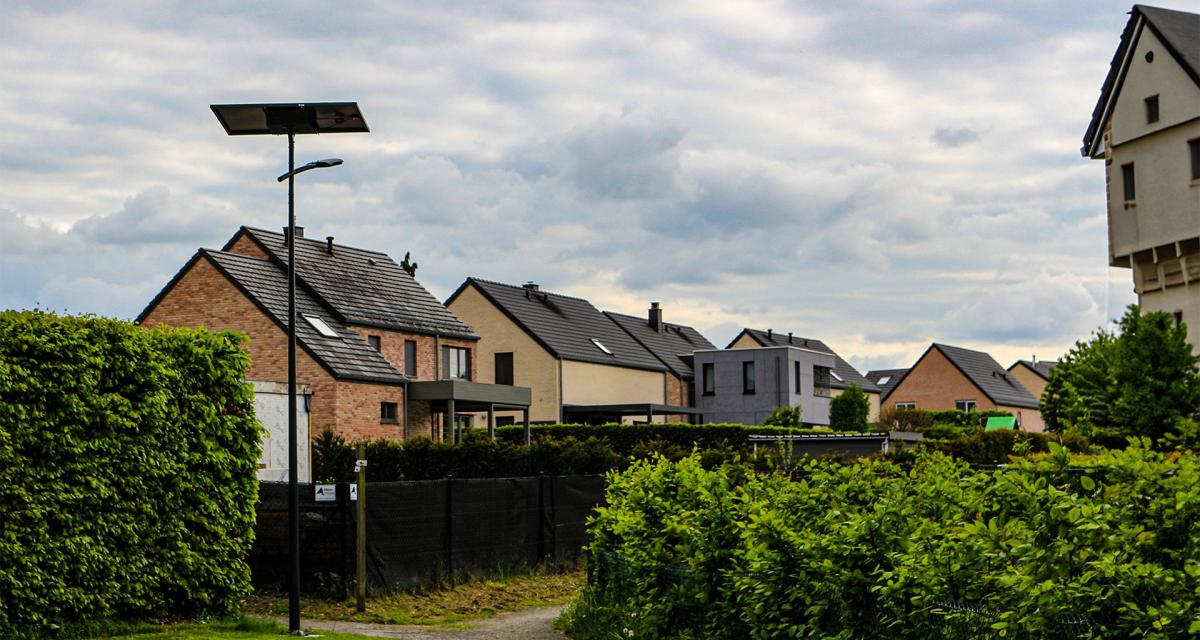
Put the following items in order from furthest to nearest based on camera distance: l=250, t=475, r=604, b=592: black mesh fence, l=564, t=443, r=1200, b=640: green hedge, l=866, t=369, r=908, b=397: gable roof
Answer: l=866, t=369, r=908, b=397: gable roof, l=250, t=475, r=604, b=592: black mesh fence, l=564, t=443, r=1200, b=640: green hedge

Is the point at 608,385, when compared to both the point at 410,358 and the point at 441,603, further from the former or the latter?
the point at 441,603

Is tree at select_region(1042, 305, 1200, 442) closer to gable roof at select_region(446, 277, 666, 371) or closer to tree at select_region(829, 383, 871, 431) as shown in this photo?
tree at select_region(829, 383, 871, 431)

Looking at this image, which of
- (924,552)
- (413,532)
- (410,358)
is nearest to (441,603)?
(413,532)

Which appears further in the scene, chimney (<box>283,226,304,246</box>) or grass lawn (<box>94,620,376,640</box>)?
chimney (<box>283,226,304,246</box>)

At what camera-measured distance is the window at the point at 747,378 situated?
231 feet

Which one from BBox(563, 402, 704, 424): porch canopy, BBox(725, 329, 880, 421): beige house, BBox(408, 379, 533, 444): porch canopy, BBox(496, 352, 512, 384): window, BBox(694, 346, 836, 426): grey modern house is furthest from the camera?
BBox(725, 329, 880, 421): beige house

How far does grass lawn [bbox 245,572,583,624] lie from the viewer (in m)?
15.9

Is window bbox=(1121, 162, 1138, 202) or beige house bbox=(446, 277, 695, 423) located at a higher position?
window bbox=(1121, 162, 1138, 202)

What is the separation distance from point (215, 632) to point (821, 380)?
65.9 metres

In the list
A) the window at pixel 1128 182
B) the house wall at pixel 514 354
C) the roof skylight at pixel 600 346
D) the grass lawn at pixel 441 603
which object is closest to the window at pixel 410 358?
the house wall at pixel 514 354

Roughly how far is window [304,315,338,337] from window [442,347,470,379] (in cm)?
682

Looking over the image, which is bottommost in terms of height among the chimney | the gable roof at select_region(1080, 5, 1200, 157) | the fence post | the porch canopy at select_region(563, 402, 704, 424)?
the fence post

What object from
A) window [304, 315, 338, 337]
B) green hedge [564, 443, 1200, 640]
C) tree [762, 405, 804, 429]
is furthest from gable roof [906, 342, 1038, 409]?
green hedge [564, 443, 1200, 640]

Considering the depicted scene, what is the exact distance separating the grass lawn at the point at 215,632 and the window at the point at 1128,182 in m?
29.4
